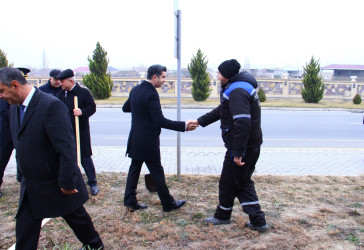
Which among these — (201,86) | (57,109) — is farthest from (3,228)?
(201,86)

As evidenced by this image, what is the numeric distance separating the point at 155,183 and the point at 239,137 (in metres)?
1.41

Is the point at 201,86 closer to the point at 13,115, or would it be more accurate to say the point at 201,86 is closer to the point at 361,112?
the point at 361,112

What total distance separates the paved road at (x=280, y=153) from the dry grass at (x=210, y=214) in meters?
1.00

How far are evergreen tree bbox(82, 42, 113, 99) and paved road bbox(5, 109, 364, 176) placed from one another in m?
11.6

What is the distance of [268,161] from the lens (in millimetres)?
Answer: 7441

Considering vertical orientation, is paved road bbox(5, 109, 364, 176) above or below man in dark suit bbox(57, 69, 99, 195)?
below

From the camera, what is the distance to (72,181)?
9.18 feet

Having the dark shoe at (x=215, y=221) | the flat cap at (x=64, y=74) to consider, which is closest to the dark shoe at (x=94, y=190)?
the flat cap at (x=64, y=74)

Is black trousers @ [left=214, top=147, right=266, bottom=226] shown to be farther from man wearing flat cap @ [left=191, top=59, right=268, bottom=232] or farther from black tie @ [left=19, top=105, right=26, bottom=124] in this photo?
black tie @ [left=19, top=105, right=26, bottom=124]

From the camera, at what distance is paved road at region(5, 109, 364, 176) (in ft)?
22.2

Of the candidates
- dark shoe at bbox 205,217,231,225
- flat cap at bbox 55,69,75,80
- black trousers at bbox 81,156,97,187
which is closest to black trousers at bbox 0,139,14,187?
black trousers at bbox 81,156,97,187

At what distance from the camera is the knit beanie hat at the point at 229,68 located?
3834 millimetres

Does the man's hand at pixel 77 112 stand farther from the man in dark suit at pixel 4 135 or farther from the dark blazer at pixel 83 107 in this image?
the man in dark suit at pixel 4 135

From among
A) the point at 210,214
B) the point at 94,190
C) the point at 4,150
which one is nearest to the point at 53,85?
the point at 4,150
